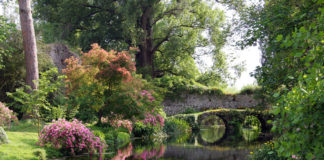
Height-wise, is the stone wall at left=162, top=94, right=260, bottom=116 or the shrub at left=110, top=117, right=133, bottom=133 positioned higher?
the stone wall at left=162, top=94, right=260, bottom=116

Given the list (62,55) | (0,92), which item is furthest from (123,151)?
(62,55)

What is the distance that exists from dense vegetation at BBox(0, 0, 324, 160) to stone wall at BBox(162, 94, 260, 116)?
0.65 metres

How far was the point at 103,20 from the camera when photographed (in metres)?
23.7

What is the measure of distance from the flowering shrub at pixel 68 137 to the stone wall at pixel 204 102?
1723cm

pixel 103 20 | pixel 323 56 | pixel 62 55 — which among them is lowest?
pixel 323 56

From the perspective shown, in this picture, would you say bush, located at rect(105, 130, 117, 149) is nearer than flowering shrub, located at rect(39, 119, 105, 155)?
No

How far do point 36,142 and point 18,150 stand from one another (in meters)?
1.35

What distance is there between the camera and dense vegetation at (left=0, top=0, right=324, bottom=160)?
263cm

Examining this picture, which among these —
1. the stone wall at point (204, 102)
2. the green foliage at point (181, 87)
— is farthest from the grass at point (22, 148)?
the stone wall at point (204, 102)

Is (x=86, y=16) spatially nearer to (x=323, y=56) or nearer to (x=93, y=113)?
(x=93, y=113)

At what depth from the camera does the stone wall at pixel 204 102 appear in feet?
89.8

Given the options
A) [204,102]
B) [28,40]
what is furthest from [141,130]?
[204,102]

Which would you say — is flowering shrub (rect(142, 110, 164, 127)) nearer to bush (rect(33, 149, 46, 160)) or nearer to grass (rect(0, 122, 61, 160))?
grass (rect(0, 122, 61, 160))

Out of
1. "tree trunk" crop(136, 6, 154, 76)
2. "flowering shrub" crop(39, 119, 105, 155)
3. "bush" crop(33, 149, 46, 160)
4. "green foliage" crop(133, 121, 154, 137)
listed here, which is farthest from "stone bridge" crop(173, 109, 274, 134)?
"bush" crop(33, 149, 46, 160)
